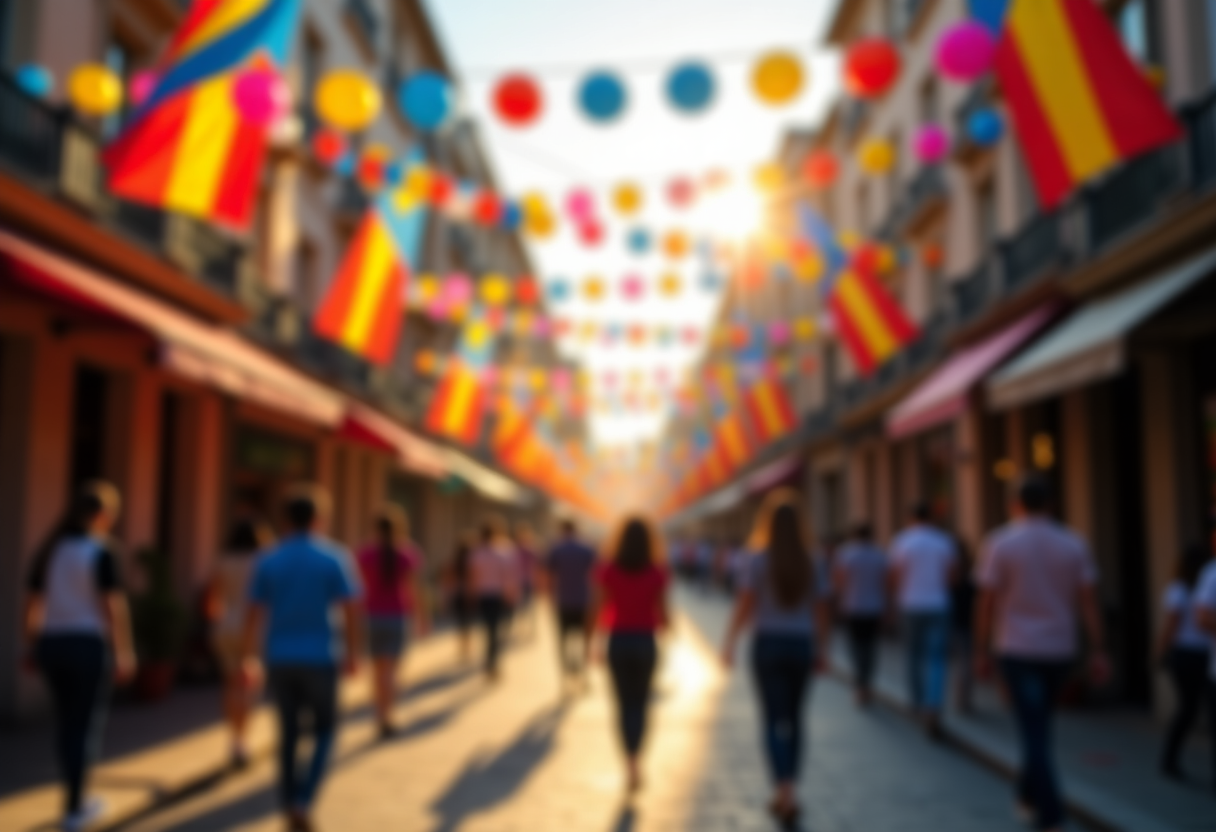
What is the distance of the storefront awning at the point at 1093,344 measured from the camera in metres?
9.17

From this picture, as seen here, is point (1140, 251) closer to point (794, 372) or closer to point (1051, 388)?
point (1051, 388)

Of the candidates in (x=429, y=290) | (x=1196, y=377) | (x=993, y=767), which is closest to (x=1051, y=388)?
(x=1196, y=377)

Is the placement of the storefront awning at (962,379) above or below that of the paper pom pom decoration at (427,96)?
below

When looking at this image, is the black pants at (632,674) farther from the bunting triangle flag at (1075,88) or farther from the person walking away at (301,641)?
the bunting triangle flag at (1075,88)

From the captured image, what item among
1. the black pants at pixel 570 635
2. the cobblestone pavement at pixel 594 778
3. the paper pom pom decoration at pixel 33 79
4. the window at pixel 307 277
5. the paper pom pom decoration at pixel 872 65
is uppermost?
the window at pixel 307 277

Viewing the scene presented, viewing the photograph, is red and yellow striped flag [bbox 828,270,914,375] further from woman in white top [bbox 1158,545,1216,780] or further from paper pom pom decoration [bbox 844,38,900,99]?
woman in white top [bbox 1158,545,1216,780]

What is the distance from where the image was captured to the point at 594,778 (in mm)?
7926

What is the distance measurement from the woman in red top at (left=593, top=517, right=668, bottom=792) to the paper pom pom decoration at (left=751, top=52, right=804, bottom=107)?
3.72 meters

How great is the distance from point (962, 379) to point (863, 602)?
366 centimetres

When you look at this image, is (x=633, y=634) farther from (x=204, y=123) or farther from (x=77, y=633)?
(x=204, y=123)

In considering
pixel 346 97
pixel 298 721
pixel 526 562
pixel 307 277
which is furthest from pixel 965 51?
pixel 307 277

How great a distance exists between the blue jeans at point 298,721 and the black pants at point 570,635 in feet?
21.8

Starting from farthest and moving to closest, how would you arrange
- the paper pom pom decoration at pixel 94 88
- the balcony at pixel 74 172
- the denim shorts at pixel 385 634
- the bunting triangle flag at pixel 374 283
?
the bunting triangle flag at pixel 374 283 < the balcony at pixel 74 172 < the paper pom pom decoration at pixel 94 88 < the denim shorts at pixel 385 634

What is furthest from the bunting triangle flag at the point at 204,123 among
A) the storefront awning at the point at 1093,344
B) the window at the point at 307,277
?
the window at the point at 307,277
